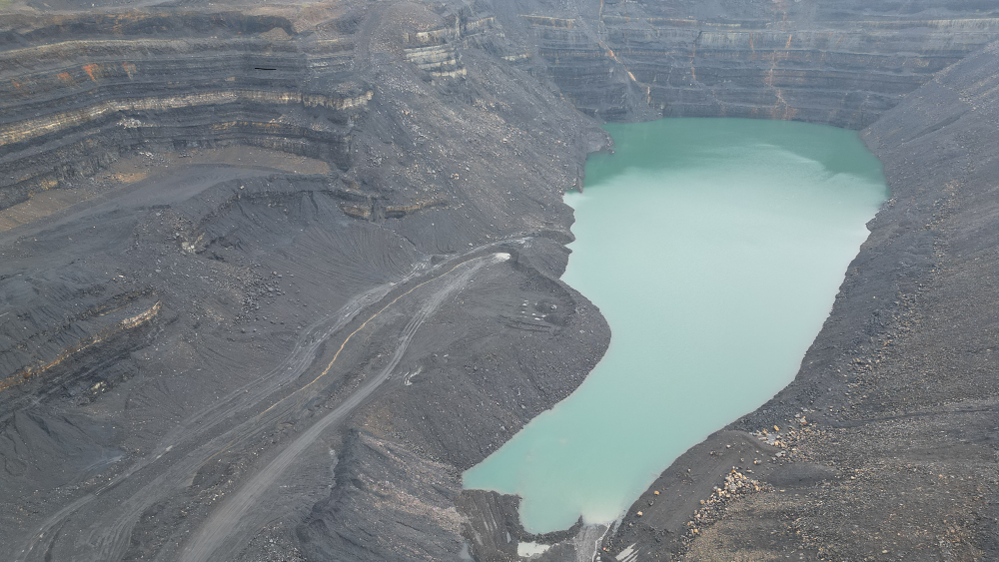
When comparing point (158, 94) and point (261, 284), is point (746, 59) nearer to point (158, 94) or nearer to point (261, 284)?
point (158, 94)

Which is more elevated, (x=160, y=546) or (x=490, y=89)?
(x=490, y=89)

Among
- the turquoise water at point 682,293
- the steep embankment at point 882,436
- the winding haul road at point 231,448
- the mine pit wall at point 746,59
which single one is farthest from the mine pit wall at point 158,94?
the mine pit wall at point 746,59

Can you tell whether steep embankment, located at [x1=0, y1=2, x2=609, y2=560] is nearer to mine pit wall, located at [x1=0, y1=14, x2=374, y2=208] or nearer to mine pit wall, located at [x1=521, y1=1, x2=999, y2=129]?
mine pit wall, located at [x1=0, y1=14, x2=374, y2=208]

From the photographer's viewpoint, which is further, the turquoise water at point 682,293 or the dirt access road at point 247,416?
the turquoise water at point 682,293

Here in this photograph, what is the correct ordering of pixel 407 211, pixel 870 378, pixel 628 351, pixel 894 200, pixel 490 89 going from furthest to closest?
1. pixel 490 89
2. pixel 894 200
3. pixel 407 211
4. pixel 628 351
5. pixel 870 378

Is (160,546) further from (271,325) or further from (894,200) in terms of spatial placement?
(894,200)

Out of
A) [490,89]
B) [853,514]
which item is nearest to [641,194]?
[490,89]

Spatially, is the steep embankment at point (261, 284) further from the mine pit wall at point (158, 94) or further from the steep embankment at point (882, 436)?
the steep embankment at point (882, 436)
